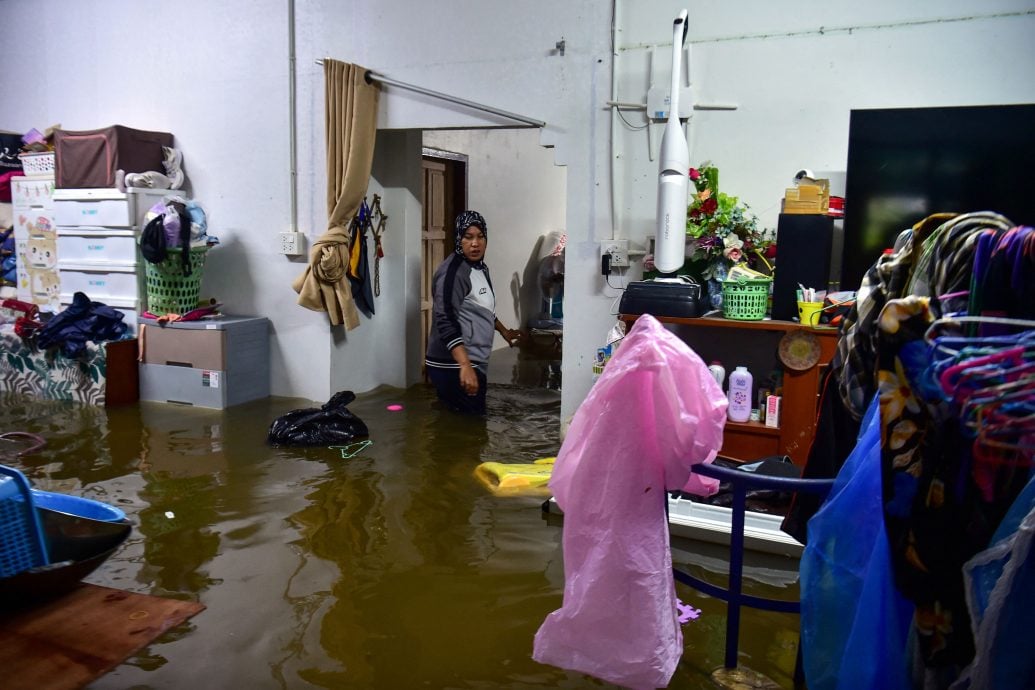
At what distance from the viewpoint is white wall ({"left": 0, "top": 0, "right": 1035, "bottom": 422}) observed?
3.69 meters

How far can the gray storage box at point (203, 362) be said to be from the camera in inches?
195

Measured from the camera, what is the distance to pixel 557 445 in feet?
14.3

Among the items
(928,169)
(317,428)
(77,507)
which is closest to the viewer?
(77,507)

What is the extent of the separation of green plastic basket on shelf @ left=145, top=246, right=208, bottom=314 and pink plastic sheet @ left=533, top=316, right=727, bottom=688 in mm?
4145

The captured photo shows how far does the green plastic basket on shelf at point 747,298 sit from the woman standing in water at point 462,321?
1.72m

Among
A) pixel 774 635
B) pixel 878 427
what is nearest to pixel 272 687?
pixel 774 635

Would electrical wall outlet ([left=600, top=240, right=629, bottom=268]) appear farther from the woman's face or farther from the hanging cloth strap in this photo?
the hanging cloth strap

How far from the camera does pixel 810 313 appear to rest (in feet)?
11.1

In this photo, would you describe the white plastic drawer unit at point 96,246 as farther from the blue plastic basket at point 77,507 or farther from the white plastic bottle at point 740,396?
the white plastic bottle at point 740,396

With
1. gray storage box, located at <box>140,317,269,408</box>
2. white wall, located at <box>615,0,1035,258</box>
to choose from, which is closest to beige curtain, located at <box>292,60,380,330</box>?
gray storage box, located at <box>140,317,269,408</box>

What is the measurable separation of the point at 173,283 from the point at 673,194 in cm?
331

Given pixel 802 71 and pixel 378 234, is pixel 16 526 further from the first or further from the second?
pixel 802 71

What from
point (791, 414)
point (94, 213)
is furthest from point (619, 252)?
point (94, 213)

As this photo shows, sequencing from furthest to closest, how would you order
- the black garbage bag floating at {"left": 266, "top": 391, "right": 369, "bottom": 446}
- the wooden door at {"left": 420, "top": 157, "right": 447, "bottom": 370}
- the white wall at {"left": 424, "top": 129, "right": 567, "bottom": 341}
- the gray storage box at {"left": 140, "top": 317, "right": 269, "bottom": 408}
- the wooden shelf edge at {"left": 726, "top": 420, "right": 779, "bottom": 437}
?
the white wall at {"left": 424, "top": 129, "right": 567, "bottom": 341}, the wooden door at {"left": 420, "top": 157, "right": 447, "bottom": 370}, the gray storage box at {"left": 140, "top": 317, "right": 269, "bottom": 408}, the black garbage bag floating at {"left": 266, "top": 391, "right": 369, "bottom": 446}, the wooden shelf edge at {"left": 726, "top": 420, "right": 779, "bottom": 437}
